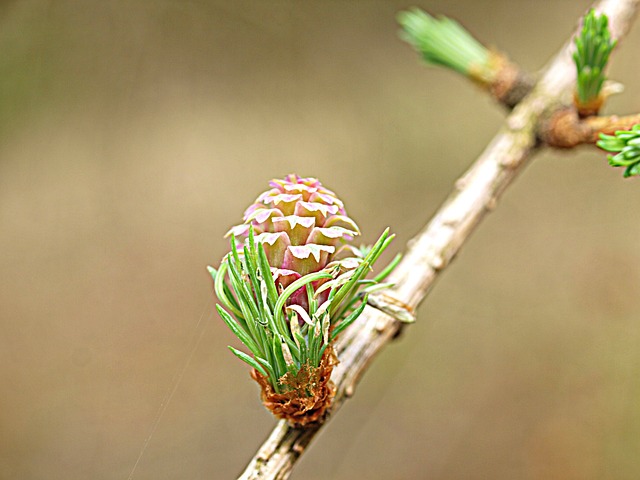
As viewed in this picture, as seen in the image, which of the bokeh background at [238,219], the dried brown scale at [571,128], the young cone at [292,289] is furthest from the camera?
the bokeh background at [238,219]

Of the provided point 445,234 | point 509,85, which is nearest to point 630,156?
point 445,234

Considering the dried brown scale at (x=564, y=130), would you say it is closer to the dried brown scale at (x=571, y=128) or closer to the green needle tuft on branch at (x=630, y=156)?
the dried brown scale at (x=571, y=128)

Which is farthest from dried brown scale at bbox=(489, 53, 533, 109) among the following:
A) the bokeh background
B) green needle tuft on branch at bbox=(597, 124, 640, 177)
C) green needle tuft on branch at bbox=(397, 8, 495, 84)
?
the bokeh background

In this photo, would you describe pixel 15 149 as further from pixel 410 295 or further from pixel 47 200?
pixel 410 295

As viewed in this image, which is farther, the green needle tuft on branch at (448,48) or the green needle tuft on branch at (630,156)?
the green needle tuft on branch at (448,48)

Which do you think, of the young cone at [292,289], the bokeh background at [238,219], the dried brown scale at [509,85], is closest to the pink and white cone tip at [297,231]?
the young cone at [292,289]

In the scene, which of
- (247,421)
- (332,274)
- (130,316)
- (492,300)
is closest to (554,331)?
(492,300)
